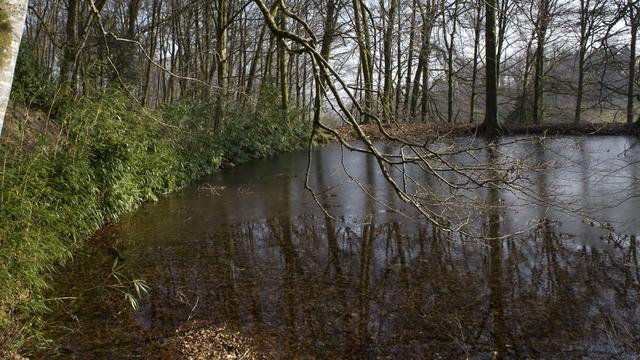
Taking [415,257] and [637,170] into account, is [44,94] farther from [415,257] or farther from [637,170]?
[637,170]

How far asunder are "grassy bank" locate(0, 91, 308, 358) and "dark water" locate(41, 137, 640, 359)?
0.89ft

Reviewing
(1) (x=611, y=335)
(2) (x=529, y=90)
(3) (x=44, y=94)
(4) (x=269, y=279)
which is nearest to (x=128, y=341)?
(4) (x=269, y=279)

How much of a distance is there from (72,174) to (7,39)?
4045 mm

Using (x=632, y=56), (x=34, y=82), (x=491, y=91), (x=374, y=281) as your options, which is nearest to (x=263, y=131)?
(x=34, y=82)

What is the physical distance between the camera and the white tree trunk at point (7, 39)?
4.95ft

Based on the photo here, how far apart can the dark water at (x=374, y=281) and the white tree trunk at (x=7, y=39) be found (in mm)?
2037

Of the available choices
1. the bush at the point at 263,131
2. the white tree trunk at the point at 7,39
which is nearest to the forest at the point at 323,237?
the white tree trunk at the point at 7,39

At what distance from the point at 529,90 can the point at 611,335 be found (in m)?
16.3

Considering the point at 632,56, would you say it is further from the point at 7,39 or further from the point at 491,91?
the point at 7,39

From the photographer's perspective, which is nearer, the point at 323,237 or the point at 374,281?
the point at 374,281

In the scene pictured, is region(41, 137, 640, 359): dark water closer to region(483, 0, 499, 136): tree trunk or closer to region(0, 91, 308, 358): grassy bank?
region(0, 91, 308, 358): grassy bank

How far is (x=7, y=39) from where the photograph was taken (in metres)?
1.52

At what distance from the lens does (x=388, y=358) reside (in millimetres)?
2963

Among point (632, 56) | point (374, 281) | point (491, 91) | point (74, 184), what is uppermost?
point (632, 56)
